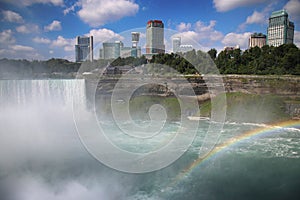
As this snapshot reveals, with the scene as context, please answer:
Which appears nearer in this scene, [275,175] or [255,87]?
[275,175]

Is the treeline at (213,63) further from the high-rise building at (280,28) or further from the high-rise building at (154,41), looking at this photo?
the high-rise building at (280,28)

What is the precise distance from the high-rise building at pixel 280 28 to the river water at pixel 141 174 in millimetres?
79655

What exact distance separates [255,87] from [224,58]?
555 inches

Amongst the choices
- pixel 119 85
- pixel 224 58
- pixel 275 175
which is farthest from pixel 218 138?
pixel 224 58

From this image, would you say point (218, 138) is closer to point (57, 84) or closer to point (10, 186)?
point (10, 186)

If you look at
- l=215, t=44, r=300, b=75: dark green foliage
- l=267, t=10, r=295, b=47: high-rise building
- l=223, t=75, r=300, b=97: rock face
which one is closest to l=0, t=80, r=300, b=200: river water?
l=223, t=75, r=300, b=97: rock face

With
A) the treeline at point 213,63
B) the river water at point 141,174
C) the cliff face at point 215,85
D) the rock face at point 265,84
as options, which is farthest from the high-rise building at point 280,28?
the river water at point 141,174

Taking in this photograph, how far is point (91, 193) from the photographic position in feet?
28.7

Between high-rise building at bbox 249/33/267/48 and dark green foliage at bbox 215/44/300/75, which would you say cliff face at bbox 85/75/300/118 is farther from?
high-rise building at bbox 249/33/267/48

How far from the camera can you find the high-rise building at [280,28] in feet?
285

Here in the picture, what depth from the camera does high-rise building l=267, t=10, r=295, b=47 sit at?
86750 millimetres

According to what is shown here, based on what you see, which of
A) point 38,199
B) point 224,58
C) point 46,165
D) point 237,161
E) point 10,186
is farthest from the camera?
point 224,58

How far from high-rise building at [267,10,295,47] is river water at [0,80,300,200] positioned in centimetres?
7966

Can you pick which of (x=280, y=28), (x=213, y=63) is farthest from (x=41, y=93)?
(x=280, y=28)
